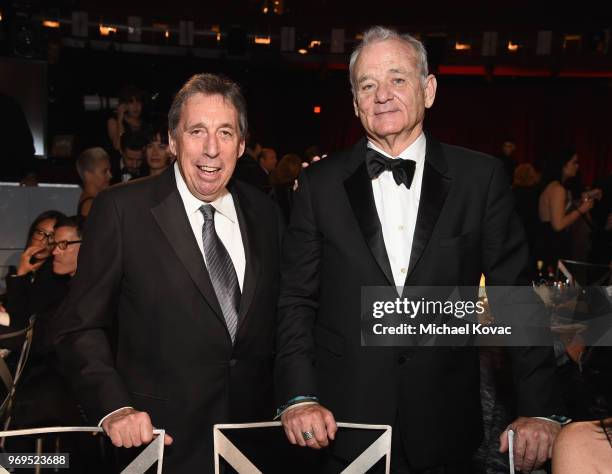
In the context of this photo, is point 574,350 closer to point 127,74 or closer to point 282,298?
point 282,298

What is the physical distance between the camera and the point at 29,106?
9.51m

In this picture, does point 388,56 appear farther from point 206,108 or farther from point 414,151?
point 206,108

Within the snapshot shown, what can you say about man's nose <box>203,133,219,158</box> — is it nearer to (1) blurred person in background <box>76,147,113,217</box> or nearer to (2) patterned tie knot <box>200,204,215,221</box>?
(2) patterned tie knot <box>200,204,215,221</box>

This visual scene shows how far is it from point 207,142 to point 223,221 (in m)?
0.23

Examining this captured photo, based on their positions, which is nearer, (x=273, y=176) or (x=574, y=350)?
(x=574, y=350)

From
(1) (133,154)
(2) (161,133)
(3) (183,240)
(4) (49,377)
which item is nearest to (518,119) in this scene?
(1) (133,154)

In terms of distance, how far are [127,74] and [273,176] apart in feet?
26.7

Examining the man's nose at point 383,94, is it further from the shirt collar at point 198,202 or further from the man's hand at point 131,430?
the man's hand at point 131,430

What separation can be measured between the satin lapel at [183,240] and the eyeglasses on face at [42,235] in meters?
2.07

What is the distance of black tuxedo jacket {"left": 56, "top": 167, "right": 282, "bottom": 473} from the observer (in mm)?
1837

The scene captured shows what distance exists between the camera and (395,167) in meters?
1.87

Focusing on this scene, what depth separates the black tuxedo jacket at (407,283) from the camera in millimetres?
1790

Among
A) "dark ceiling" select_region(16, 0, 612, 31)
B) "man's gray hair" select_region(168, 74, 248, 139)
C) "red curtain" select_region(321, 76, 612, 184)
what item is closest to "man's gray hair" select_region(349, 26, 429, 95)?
"man's gray hair" select_region(168, 74, 248, 139)

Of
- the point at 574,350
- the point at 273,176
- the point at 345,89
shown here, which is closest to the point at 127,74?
the point at 345,89
